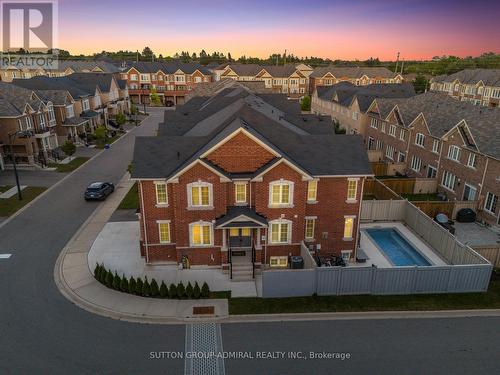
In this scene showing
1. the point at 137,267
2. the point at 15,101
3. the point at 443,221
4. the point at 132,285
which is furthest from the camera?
the point at 15,101

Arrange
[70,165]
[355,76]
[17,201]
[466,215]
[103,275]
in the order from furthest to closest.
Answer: [355,76] < [70,165] < [17,201] < [466,215] < [103,275]

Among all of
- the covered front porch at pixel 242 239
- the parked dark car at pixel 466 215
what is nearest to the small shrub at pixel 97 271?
the covered front porch at pixel 242 239

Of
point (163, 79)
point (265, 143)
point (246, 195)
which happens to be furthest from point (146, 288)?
point (163, 79)

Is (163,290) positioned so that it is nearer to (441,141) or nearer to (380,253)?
(380,253)

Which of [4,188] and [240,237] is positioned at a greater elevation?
[240,237]

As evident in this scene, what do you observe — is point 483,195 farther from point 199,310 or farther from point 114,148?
point 114,148

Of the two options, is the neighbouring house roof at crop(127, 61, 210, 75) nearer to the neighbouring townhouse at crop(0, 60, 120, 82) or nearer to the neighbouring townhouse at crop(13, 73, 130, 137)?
the neighbouring townhouse at crop(0, 60, 120, 82)

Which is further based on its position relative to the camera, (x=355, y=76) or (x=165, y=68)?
(x=355, y=76)

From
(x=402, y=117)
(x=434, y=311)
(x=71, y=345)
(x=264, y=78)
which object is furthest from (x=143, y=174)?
(x=264, y=78)
